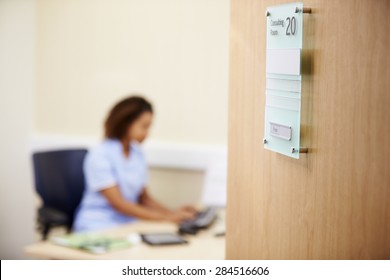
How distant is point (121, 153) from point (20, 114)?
2.68 ft

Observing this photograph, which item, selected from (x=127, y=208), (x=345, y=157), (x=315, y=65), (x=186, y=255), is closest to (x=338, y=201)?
(x=345, y=157)

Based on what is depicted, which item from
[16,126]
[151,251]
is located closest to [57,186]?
[16,126]

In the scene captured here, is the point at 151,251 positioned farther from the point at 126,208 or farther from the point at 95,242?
the point at 126,208

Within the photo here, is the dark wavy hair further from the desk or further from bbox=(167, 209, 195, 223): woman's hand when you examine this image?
the desk

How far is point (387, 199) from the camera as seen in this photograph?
3.43ft

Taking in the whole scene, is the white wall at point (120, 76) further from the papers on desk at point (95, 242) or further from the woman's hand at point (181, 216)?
the papers on desk at point (95, 242)

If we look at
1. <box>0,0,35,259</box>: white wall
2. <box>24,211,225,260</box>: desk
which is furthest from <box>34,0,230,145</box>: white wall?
<box>24,211,225,260</box>: desk

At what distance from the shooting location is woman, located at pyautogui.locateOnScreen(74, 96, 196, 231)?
326 cm

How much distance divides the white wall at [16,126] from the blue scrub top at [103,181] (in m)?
0.60

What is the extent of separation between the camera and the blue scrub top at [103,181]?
3.27m

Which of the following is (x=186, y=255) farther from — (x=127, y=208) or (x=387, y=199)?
(x=387, y=199)

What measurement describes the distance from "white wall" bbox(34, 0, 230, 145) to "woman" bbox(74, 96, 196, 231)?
479mm

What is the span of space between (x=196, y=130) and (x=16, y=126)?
1.05 metres

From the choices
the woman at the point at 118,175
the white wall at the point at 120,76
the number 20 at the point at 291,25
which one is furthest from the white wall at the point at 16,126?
the number 20 at the point at 291,25
